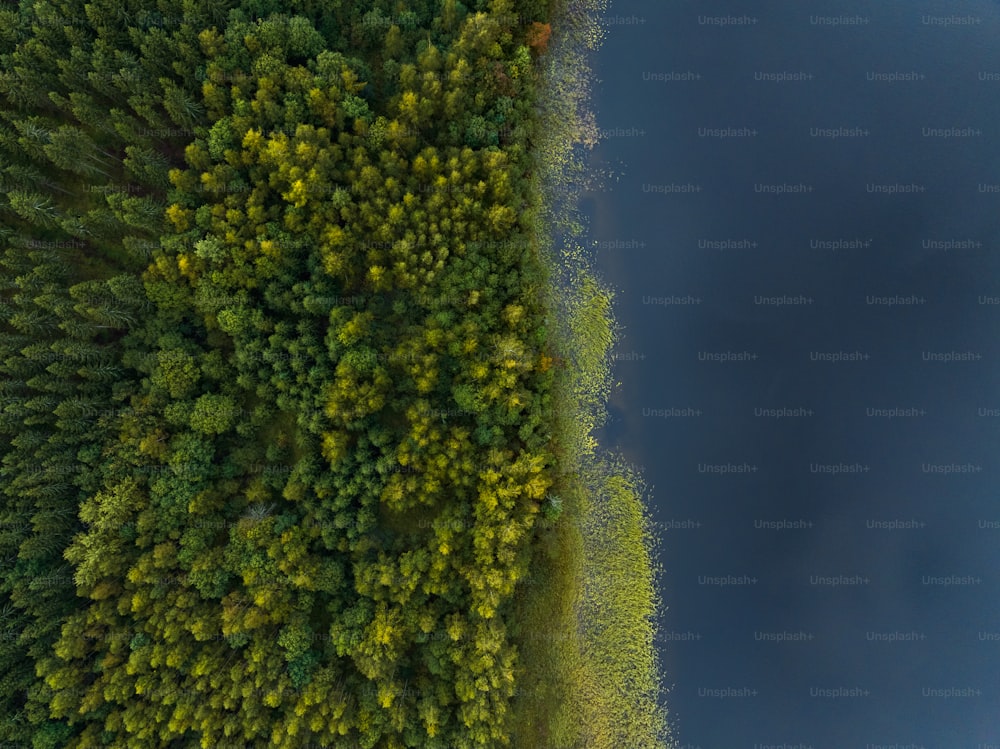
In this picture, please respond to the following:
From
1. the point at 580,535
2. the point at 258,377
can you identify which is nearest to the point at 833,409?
the point at 580,535

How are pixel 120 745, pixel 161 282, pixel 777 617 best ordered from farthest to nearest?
pixel 777 617 → pixel 161 282 → pixel 120 745

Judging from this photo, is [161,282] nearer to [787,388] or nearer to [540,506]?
[540,506]

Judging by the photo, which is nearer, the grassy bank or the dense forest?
the dense forest

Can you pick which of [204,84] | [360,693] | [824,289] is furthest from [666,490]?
[204,84]

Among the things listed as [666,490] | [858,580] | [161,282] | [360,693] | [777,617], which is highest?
[161,282]

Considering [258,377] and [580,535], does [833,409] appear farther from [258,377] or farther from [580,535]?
[258,377]
